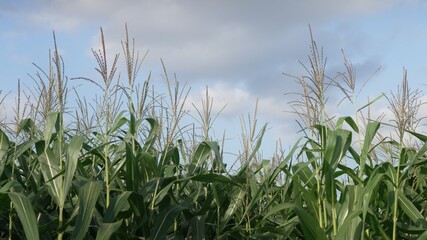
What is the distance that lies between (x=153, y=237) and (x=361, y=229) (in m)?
1.32

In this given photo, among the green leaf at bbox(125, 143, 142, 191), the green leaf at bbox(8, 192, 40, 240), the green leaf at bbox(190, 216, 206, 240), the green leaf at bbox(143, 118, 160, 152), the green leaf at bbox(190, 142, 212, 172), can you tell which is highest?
the green leaf at bbox(143, 118, 160, 152)

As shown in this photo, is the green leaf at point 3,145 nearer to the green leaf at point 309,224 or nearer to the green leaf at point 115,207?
the green leaf at point 115,207

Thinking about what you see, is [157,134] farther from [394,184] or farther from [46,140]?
[394,184]

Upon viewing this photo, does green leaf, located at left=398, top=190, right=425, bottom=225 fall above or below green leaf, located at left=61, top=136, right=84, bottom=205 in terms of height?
below

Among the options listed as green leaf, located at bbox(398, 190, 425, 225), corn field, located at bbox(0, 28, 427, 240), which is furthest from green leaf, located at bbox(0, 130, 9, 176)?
green leaf, located at bbox(398, 190, 425, 225)

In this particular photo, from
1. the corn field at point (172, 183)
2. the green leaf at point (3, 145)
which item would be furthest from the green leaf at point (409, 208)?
the green leaf at point (3, 145)

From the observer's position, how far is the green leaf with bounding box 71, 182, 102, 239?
361cm

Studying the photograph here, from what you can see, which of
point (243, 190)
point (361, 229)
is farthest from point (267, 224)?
point (361, 229)

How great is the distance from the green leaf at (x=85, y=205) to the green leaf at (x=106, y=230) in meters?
0.08

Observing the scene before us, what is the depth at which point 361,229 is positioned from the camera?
399cm

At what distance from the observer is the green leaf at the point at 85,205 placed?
3.61 m

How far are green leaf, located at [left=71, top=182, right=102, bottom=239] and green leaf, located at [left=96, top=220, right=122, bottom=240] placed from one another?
0.08m

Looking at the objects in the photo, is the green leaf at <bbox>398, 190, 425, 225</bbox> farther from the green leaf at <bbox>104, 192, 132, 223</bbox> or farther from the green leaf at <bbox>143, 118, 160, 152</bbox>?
the green leaf at <bbox>104, 192, 132, 223</bbox>

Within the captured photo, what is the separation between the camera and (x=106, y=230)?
369cm
